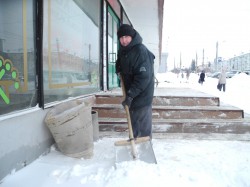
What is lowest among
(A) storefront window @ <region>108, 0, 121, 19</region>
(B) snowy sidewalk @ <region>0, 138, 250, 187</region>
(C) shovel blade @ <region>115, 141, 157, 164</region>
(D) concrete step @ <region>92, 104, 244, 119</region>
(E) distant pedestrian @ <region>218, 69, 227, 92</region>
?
(B) snowy sidewalk @ <region>0, 138, 250, 187</region>

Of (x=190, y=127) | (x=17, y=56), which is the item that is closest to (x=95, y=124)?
(x=17, y=56)

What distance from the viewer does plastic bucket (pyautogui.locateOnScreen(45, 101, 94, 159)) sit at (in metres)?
2.98

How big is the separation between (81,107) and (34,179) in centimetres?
97

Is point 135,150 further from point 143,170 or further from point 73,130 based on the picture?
point 73,130

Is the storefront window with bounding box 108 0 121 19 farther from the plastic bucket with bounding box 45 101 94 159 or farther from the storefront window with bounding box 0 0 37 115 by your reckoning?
the plastic bucket with bounding box 45 101 94 159

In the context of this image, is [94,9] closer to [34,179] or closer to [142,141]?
[142,141]

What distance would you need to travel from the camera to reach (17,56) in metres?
2.79

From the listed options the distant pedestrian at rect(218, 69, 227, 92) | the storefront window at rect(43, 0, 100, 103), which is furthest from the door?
the distant pedestrian at rect(218, 69, 227, 92)

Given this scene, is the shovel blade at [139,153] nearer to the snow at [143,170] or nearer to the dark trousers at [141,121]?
the snow at [143,170]

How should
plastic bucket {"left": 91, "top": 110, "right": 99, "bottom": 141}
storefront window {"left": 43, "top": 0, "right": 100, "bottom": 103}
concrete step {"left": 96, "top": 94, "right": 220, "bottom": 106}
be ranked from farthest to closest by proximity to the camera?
concrete step {"left": 96, "top": 94, "right": 220, "bottom": 106} → plastic bucket {"left": 91, "top": 110, "right": 99, "bottom": 141} → storefront window {"left": 43, "top": 0, "right": 100, "bottom": 103}

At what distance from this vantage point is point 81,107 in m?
3.13

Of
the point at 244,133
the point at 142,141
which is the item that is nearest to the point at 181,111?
the point at 244,133

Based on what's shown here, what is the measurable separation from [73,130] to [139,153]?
80 cm

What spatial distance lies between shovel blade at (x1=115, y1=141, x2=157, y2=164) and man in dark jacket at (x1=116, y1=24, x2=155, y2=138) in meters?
0.36
